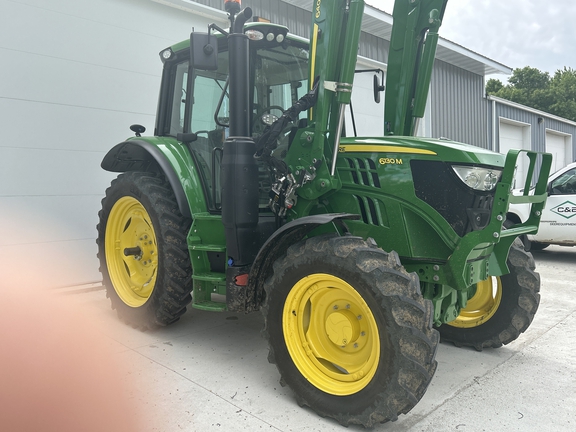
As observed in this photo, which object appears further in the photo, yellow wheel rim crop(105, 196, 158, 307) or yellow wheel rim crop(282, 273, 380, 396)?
yellow wheel rim crop(105, 196, 158, 307)

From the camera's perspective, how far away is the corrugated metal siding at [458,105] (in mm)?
12227

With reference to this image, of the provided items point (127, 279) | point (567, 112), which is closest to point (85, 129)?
point (127, 279)

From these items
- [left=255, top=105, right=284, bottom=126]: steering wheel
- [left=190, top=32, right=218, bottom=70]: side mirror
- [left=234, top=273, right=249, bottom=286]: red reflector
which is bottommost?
[left=234, top=273, right=249, bottom=286]: red reflector

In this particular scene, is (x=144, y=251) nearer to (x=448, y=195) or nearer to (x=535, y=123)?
(x=448, y=195)

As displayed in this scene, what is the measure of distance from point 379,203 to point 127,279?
2.62 m

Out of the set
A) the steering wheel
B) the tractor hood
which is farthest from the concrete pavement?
the steering wheel

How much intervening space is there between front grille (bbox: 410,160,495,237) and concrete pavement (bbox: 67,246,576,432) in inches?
42.3

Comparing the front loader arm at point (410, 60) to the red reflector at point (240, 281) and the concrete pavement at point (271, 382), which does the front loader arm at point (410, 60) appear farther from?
the concrete pavement at point (271, 382)

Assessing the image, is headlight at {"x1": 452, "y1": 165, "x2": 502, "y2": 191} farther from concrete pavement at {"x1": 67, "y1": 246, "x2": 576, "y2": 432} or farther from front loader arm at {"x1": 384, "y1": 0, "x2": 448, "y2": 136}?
concrete pavement at {"x1": 67, "y1": 246, "x2": 576, "y2": 432}

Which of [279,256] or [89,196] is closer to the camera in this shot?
[279,256]

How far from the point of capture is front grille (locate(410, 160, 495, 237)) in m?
2.94

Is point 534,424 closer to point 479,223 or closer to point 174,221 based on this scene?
point 479,223

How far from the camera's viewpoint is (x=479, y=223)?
2990 mm

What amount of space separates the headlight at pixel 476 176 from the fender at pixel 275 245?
2.35 ft
